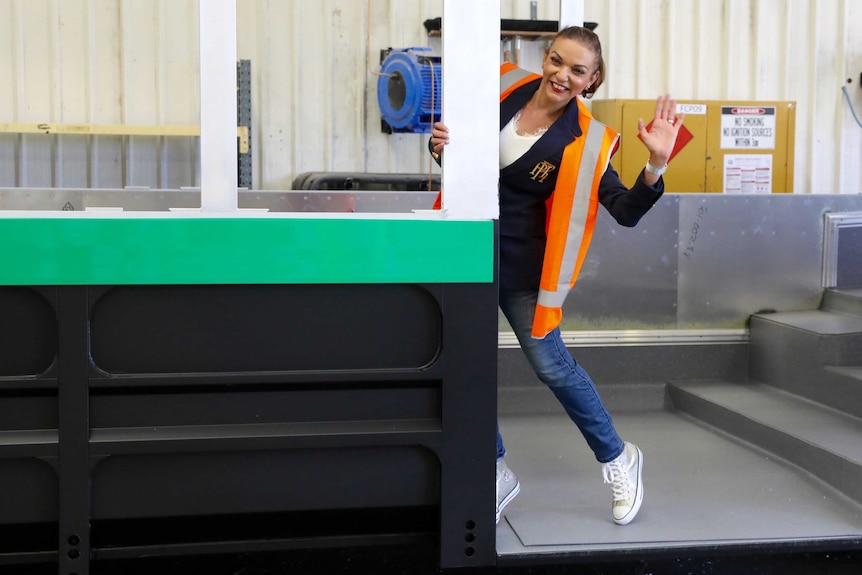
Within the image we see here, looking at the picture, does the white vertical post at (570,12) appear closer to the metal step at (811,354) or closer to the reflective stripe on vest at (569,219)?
the reflective stripe on vest at (569,219)

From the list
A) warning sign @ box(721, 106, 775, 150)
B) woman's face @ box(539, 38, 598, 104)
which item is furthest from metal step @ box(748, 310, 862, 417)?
woman's face @ box(539, 38, 598, 104)

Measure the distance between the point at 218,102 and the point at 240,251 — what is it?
487mm

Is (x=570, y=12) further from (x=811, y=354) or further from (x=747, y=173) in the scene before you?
(x=747, y=173)

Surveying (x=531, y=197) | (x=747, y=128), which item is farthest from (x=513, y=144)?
(x=747, y=128)

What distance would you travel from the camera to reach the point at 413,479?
7.04ft

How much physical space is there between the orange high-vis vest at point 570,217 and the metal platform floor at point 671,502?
21.7 inches

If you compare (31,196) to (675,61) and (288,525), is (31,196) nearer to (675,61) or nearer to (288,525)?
(288,525)

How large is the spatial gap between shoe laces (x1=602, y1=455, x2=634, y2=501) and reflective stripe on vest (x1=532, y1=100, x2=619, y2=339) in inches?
18.9

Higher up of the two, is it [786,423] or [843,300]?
[843,300]

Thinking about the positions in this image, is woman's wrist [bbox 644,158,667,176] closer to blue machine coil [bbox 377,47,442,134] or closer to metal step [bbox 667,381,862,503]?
metal step [bbox 667,381,862,503]

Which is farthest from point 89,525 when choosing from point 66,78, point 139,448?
point 66,78

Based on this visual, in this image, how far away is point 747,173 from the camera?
569 cm

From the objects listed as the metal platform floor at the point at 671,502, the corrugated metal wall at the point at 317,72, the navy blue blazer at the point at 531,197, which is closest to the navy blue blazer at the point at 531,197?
the navy blue blazer at the point at 531,197

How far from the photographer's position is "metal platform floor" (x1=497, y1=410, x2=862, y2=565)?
8.11 feet
